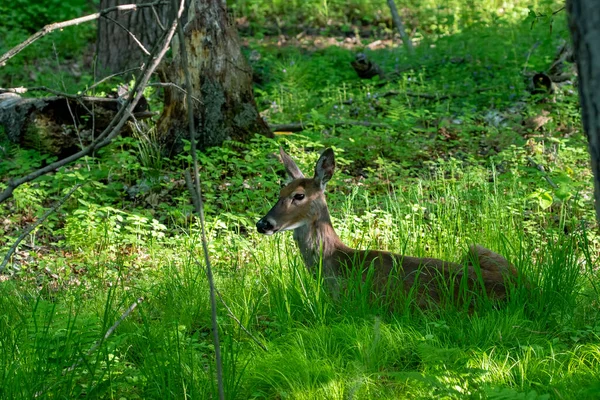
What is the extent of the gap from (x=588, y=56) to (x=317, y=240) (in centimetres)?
311

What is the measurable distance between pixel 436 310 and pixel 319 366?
982 millimetres

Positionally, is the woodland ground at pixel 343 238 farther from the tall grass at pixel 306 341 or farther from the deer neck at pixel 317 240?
the deer neck at pixel 317 240

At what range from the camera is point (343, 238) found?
583 centimetres

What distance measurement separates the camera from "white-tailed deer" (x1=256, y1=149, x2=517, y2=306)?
445cm

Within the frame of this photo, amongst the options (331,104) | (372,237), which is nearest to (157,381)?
(372,237)

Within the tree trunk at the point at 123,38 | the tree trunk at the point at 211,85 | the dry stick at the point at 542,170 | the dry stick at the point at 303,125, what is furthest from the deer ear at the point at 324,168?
the tree trunk at the point at 123,38

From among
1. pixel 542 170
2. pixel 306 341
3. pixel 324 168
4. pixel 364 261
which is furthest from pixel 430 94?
pixel 306 341

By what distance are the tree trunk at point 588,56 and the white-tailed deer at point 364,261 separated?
2046 millimetres

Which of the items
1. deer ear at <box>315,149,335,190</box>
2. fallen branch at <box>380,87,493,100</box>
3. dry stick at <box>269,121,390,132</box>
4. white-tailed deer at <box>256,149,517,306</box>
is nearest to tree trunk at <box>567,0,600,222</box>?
white-tailed deer at <box>256,149,517,306</box>

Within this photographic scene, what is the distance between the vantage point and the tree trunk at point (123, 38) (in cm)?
1094

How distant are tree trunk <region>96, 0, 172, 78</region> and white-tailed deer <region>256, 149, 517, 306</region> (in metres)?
6.06

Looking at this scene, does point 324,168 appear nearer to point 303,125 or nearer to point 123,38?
point 303,125

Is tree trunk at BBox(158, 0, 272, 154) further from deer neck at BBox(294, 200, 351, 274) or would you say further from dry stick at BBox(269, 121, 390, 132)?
deer neck at BBox(294, 200, 351, 274)

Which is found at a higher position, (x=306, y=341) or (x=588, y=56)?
(x=588, y=56)
